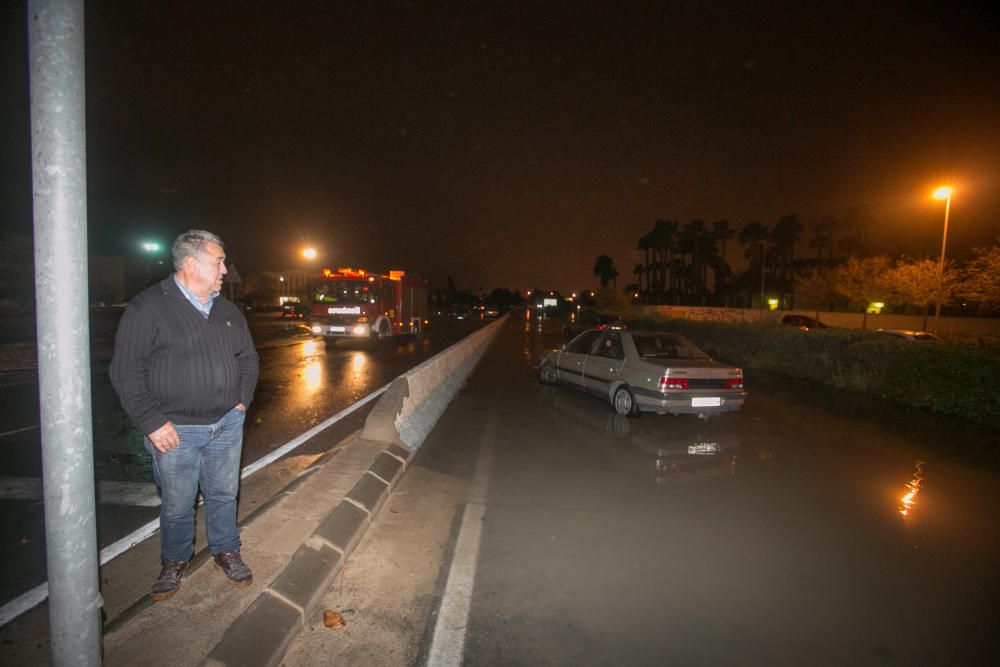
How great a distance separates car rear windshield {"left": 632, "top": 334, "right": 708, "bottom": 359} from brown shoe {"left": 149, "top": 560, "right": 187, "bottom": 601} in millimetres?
7090

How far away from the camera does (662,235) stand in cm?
9575

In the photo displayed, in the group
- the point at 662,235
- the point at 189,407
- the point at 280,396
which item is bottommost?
the point at 280,396

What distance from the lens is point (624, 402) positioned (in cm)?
904

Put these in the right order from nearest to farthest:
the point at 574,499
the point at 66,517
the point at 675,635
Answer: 1. the point at 66,517
2. the point at 675,635
3. the point at 574,499

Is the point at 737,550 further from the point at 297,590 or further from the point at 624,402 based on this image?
the point at 624,402

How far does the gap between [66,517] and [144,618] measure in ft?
4.25

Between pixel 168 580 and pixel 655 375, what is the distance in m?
6.80

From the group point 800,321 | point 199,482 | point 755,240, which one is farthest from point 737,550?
point 755,240

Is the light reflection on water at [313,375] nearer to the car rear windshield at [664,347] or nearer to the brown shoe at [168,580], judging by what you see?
the car rear windshield at [664,347]

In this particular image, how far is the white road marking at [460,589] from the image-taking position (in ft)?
9.36

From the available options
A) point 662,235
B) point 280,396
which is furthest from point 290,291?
point 280,396

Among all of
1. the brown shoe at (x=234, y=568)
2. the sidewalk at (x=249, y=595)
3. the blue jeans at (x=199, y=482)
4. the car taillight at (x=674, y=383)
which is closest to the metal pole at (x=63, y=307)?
the sidewalk at (x=249, y=595)

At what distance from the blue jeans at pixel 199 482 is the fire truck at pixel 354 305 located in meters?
17.2

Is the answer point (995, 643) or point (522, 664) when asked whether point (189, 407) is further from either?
point (995, 643)
